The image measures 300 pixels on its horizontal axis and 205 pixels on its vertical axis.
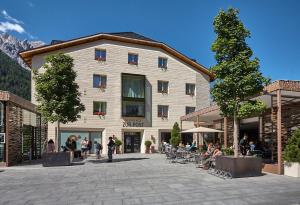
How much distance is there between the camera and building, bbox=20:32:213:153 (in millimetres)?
35156

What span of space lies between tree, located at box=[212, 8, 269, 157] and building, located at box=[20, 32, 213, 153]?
22.5m

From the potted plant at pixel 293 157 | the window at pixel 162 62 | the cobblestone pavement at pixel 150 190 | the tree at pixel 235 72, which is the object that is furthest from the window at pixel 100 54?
the potted plant at pixel 293 157

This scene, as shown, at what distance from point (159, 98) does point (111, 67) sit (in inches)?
260

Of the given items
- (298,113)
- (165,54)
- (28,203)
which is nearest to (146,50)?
(165,54)

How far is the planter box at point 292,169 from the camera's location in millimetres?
12453

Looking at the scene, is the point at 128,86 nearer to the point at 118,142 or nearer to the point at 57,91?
the point at 118,142

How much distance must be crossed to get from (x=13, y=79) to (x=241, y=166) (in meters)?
112

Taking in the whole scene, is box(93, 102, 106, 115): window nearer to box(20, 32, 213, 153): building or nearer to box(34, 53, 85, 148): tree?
box(20, 32, 213, 153): building

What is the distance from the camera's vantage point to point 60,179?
13.0 meters

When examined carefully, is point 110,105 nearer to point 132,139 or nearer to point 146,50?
point 132,139

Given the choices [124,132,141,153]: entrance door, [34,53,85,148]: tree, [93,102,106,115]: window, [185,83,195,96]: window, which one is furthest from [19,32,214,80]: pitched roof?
[34,53,85,148]: tree

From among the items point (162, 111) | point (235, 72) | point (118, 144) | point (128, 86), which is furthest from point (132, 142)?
point (235, 72)

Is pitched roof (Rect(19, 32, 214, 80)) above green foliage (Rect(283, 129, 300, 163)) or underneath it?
above

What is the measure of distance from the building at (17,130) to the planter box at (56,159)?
85.9 inches
